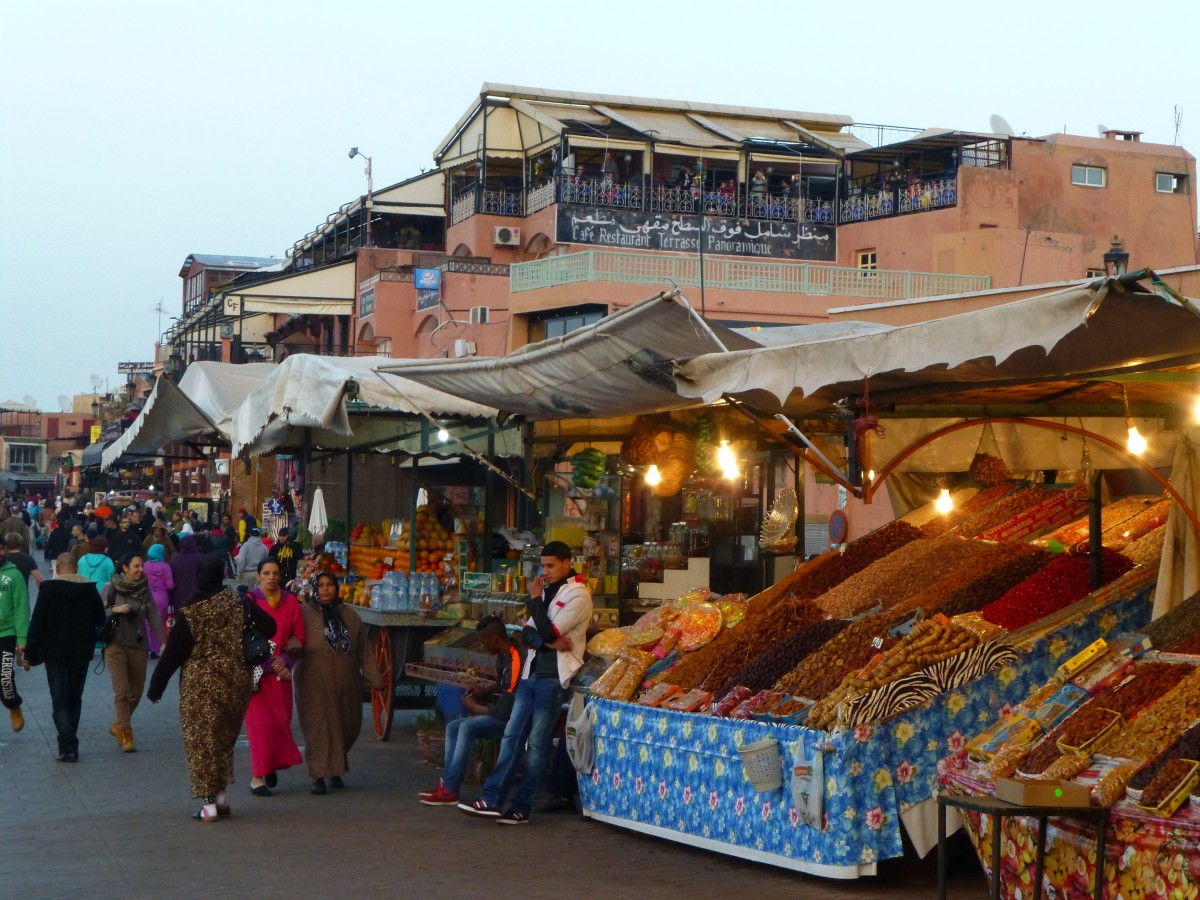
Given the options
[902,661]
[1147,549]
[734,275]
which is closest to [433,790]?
[902,661]

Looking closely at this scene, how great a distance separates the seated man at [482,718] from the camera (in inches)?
338

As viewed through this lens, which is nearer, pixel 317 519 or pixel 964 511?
pixel 964 511

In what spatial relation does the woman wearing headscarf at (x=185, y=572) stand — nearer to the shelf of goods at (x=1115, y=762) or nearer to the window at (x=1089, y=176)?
the shelf of goods at (x=1115, y=762)

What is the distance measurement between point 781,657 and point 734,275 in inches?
963

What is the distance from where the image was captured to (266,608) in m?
9.14

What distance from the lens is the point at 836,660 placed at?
7289 mm

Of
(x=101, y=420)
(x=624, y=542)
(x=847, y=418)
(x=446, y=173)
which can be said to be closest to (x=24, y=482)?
(x=101, y=420)

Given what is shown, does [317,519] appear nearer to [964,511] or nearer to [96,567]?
[96,567]

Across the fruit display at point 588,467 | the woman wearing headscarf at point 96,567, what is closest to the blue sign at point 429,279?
the woman wearing headscarf at point 96,567

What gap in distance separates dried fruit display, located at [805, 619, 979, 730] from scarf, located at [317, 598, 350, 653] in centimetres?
381

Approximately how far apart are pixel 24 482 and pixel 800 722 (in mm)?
82490

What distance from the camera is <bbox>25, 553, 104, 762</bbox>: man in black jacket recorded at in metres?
10.4

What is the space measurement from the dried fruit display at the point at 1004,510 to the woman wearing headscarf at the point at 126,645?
6181 mm

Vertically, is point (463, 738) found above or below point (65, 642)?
below
